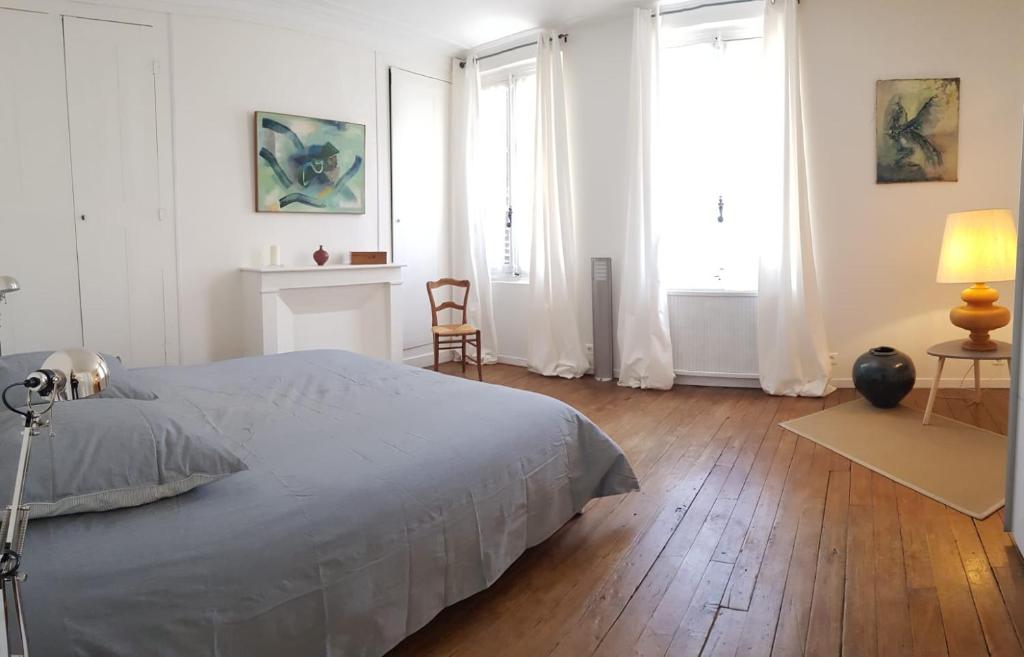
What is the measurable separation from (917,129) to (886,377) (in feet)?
5.67

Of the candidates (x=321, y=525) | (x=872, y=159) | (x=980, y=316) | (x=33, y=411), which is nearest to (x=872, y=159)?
(x=872, y=159)

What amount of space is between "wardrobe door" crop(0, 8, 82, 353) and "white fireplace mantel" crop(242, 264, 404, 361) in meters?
1.04

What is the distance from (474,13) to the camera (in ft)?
16.4

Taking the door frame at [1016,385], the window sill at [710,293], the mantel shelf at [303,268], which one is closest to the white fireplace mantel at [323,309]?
the mantel shelf at [303,268]

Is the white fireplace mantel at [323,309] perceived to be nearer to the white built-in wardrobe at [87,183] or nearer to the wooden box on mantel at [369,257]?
the wooden box on mantel at [369,257]

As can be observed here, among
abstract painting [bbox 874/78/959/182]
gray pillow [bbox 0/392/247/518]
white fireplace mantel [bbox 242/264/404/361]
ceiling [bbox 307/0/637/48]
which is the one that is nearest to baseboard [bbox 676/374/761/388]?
abstract painting [bbox 874/78/959/182]

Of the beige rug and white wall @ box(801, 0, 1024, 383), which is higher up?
white wall @ box(801, 0, 1024, 383)

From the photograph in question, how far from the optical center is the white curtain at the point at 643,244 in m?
4.80

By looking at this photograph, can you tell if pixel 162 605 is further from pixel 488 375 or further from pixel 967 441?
pixel 488 375

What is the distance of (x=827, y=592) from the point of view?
213cm

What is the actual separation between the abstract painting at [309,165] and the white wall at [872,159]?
3292 mm

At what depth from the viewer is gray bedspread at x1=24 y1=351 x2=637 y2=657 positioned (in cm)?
130

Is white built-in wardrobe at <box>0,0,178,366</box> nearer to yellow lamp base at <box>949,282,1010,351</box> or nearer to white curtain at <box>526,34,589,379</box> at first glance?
white curtain at <box>526,34,589,379</box>

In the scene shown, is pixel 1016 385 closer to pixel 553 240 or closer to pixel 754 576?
pixel 754 576
